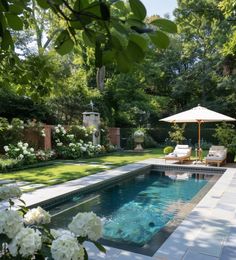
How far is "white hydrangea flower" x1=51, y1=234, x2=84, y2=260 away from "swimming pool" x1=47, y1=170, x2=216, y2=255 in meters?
3.44

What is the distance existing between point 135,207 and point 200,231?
313 centimetres

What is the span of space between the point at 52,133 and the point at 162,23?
52.4 feet

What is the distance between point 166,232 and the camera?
580cm

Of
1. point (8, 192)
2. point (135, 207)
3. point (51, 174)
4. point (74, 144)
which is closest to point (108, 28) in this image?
point (8, 192)

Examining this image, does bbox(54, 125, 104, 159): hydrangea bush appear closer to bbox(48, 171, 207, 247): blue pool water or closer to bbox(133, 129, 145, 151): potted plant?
bbox(133, 129, 145, 151): potted plant

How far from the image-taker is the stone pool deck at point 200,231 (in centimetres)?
429

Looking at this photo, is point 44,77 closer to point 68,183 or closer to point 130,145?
point 68,183

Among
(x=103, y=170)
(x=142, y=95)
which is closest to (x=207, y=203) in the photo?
(x=103, y=170)

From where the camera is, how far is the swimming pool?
5.93 m

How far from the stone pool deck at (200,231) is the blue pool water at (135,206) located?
1.96 feet

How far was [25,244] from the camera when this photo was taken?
1.47 m

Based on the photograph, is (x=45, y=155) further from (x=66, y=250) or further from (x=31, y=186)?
(x=66, y=250)

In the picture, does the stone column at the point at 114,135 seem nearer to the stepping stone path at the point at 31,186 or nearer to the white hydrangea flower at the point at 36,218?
the stepping stone path at the point at 31,186

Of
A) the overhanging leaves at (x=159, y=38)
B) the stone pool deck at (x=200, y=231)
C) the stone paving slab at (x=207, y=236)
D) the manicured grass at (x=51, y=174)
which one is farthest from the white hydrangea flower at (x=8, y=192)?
the manicured grass at (x=51, y=174)
